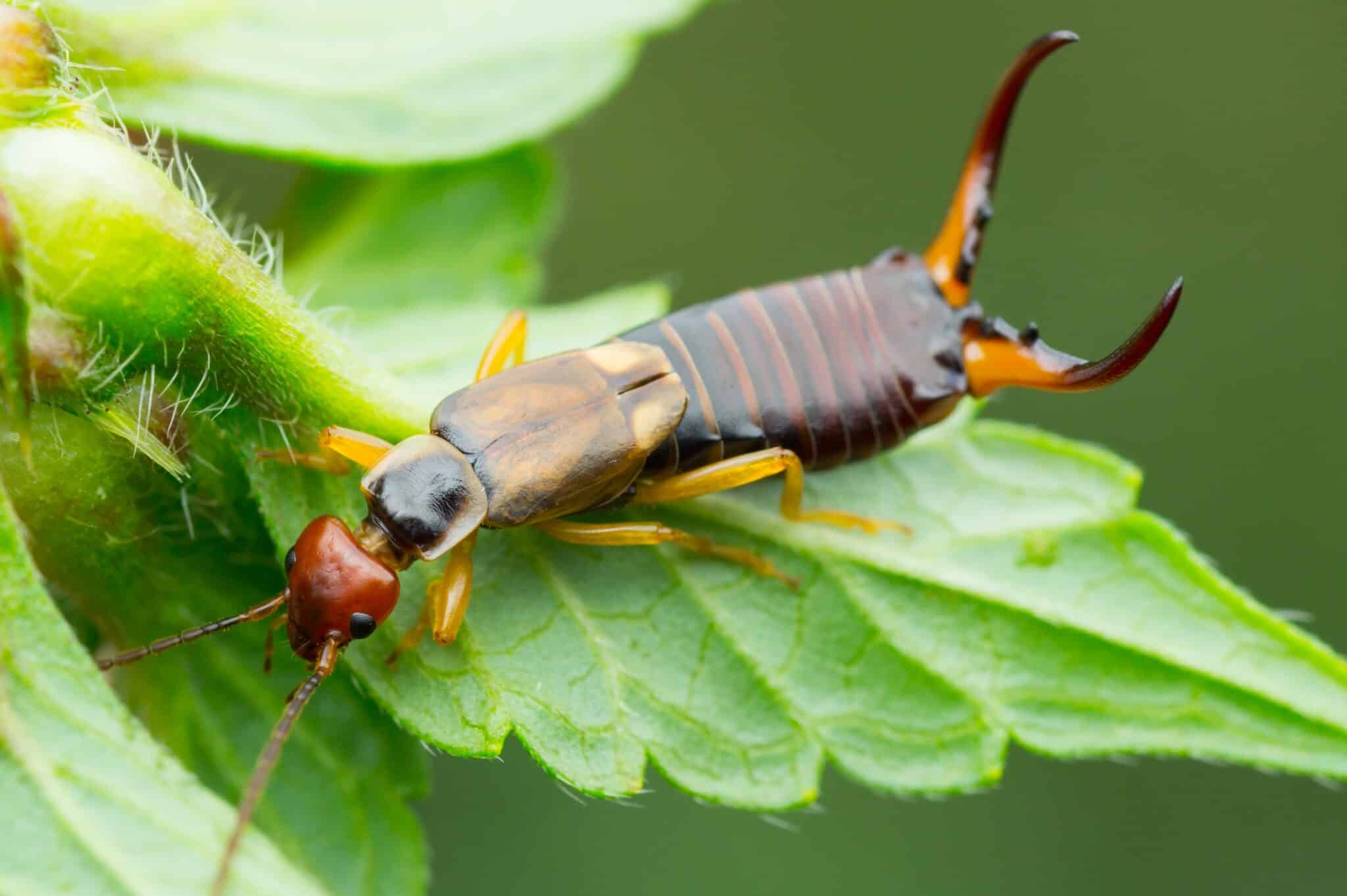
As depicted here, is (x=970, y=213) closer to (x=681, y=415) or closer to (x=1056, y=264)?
(x=681, y=415)

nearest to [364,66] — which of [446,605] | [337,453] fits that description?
[337,453]

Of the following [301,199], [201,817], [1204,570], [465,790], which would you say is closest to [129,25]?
[301,199]

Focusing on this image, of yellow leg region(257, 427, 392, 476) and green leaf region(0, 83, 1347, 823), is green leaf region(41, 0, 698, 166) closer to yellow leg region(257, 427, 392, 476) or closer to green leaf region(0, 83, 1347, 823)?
green leaf region(0, 83, 1347, 823)

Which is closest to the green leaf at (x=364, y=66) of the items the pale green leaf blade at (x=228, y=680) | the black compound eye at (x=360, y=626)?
the pale green leaf blade at (x=228, y=680)

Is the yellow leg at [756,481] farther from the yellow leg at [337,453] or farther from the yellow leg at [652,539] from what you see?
the yellow leg at [337,453]

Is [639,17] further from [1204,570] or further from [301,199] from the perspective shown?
[1204,570]

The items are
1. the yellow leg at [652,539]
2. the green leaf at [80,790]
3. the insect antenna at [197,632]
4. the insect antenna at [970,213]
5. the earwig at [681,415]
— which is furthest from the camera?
the insect antenna at [970,213]
